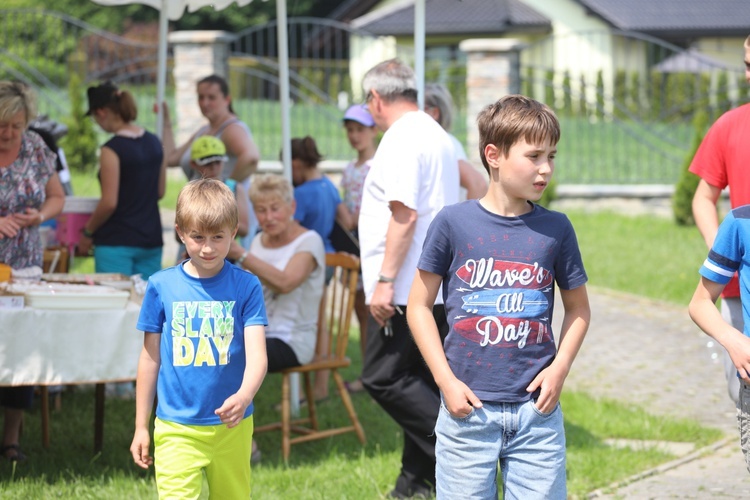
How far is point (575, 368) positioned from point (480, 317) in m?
4.82

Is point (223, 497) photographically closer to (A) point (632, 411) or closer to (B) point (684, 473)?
(B) point (684, 473)

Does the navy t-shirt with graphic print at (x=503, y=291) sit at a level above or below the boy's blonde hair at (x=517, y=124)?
below

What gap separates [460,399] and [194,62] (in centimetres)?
1447

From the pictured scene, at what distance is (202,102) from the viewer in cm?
716

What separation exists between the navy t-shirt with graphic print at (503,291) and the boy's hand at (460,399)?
0.04 m

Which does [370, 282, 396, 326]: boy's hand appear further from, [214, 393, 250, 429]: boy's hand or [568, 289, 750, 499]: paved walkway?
[568, 289, 750, 499]: paved walkway

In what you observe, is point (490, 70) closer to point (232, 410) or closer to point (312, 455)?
point (312, 455)

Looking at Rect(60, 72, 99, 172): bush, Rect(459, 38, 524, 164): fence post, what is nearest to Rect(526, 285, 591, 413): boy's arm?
Rect(459, 38, 524, 164): fence post

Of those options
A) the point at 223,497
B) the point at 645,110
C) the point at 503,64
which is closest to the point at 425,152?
the point at 223,497

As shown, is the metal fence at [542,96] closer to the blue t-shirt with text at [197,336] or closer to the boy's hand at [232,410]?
the blue t-shirt with text at [197,336]

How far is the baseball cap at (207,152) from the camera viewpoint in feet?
20.0

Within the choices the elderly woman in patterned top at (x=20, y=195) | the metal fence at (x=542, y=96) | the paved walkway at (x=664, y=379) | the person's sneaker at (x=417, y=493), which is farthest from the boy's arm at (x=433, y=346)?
the metal fence at (x=542, y=96)

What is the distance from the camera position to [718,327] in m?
3.32

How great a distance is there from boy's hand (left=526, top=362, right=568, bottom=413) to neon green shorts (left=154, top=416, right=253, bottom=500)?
1.01 meters
